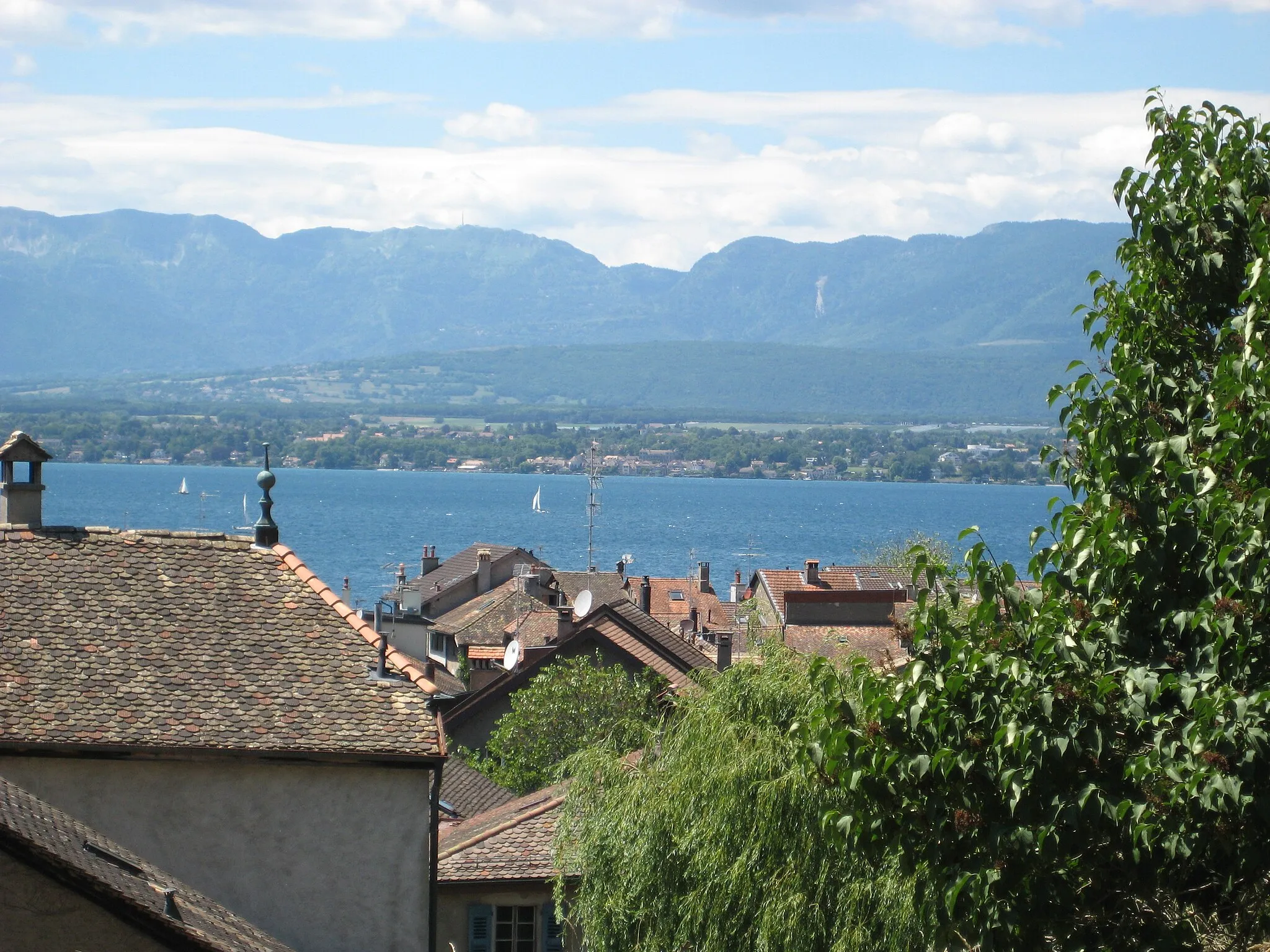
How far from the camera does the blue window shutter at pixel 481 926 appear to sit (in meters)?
22.3

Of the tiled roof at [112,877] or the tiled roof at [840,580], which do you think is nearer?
the tiled roof at [112,877]

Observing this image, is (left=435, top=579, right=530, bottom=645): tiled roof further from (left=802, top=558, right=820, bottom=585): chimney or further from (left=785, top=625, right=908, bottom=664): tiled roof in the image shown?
(left=802, top=558, right=820, bottom=585): chimney

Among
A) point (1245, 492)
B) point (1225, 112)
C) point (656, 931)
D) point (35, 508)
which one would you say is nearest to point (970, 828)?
point (1245, 492)

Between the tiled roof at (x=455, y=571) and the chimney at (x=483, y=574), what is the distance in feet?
1.12

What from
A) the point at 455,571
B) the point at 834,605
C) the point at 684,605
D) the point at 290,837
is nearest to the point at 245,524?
the point at 455,571

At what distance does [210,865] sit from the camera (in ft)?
56.3

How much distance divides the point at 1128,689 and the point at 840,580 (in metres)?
57.8

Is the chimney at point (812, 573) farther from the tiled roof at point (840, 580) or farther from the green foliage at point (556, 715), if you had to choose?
the green foliage at point (556, 715)

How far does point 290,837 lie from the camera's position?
17.3 metres

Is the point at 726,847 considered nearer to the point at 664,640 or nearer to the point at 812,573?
the point at 664,640

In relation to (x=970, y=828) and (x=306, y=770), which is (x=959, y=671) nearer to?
(x=970, y=828)

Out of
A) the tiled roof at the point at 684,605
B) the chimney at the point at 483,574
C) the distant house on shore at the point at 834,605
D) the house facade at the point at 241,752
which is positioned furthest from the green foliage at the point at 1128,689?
the chimney at the point at 483,574

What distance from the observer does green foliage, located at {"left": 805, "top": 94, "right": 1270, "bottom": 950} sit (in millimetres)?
9117

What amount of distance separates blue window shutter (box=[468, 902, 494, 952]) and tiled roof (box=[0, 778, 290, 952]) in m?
8.15
